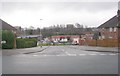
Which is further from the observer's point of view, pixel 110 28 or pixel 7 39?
pixel 110 28

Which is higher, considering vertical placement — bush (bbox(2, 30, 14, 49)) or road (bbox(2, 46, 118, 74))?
bush (bbox(2, 30, 14, 49))

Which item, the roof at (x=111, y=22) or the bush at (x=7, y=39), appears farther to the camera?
the roof at (x=111, y=22)

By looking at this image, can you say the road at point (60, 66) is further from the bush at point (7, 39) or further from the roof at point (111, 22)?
the roof at point (111, 22)

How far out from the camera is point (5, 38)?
4469 centimetres

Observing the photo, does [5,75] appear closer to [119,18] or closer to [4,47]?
[4,47]

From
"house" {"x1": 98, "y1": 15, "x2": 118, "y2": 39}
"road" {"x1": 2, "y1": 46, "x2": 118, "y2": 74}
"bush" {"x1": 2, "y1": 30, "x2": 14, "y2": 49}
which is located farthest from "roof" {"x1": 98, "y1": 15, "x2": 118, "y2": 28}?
"road" {"x1": 2, "y1": 46, "x2": 118, "y2": 74}

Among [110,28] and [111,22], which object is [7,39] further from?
[111,22]

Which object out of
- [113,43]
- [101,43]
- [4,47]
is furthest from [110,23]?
[4,47]

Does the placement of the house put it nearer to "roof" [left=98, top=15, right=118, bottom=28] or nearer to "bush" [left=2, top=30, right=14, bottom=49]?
"roof" [left=98, top=15, right=118, bottom=28]

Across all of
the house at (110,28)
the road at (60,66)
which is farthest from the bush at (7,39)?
the house at (110,28)

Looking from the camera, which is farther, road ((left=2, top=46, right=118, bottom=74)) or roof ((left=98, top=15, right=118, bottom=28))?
roof ((left=98, top=15, right=118, bottom=28))

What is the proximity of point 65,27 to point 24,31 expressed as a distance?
81.7 ft

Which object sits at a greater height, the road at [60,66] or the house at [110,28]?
the house at [110,28]

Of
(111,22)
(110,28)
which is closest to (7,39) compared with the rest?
(110,28)
